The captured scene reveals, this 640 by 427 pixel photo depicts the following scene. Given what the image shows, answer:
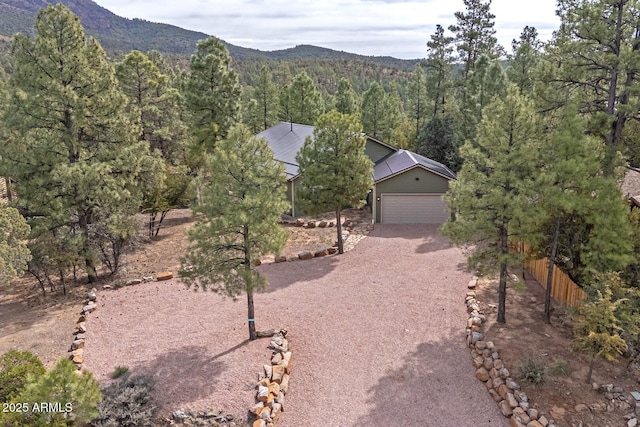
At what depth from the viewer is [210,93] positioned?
31.8 meters

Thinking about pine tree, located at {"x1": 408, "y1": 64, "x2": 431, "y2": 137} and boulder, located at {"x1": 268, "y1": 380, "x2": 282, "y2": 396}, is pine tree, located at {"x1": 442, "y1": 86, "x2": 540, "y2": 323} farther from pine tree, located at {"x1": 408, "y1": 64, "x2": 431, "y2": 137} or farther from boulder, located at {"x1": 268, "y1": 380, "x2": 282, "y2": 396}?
pine tree, located at {"x1": 408, "y1": 64, "x2": 431, "y2": 137}

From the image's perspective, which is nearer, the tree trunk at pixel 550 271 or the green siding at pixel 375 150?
the tree trunk at pixel 550 271

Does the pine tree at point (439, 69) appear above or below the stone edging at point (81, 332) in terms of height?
above

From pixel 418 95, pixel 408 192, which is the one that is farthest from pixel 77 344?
pixel 418 95

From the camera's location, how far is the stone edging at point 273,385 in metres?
10.3

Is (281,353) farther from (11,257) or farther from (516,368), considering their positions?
(11,257)

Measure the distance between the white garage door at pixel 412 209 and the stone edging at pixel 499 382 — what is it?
11.6 m

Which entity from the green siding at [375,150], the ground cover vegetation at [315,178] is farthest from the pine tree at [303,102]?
the ground cover vegetation at [315,178]

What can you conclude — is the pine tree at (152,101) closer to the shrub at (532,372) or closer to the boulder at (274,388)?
the boulder at (274,388)

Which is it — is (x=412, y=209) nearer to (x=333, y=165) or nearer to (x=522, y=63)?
(x=333, y=165)

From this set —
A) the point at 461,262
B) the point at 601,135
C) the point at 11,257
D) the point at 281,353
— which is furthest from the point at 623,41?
the point at 11,257

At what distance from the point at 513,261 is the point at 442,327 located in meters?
3.25

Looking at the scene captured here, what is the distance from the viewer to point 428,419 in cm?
1040

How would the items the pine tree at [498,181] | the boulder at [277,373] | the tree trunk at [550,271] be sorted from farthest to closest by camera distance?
the tree trunk at [550,271]
the pine tree at [498,181]
the boulder at [277,373]
